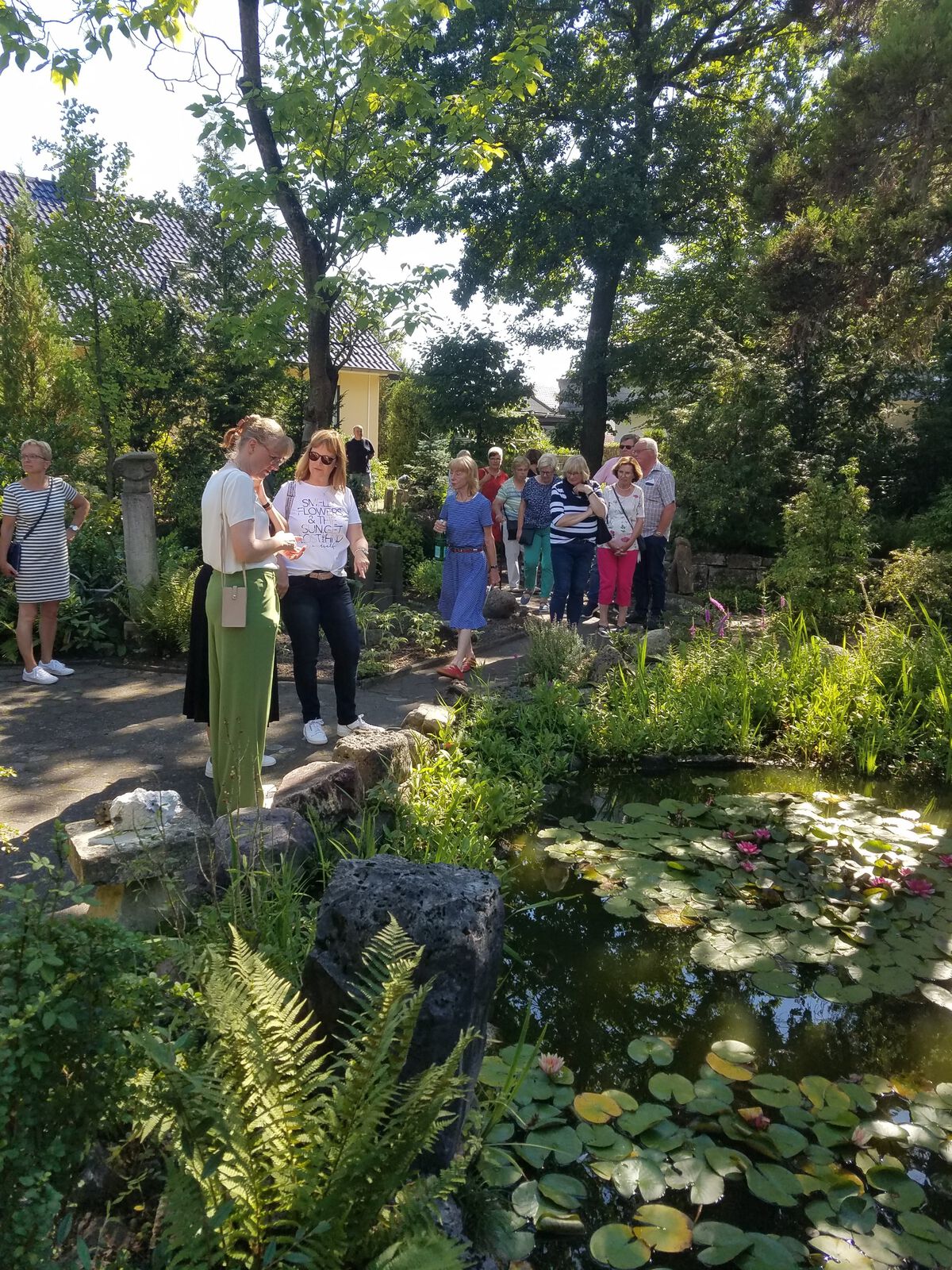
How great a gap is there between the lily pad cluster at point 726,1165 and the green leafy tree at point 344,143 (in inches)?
285

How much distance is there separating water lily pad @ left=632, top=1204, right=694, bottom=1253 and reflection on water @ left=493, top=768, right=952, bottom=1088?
1.84 ft

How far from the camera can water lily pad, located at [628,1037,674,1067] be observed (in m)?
3.22

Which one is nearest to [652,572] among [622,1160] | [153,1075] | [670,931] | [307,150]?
[307,150]

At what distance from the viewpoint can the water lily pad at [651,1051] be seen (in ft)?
10.6

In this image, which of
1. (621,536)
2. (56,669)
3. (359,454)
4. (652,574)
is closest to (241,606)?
(56,669)

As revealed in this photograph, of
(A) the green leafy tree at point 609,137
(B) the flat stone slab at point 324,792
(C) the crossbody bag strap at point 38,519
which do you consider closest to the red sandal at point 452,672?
(B) the flat stone slab at point 324,792

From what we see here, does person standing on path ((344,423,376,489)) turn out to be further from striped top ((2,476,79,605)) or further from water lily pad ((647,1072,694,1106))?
water lily pad ((647,1072,694,1106))

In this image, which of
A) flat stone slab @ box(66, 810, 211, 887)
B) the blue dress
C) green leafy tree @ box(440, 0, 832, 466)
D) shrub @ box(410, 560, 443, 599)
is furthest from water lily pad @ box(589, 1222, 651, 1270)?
green leafy tree @ box(440, 0, 832, 466)

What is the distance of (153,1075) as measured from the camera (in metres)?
2.23

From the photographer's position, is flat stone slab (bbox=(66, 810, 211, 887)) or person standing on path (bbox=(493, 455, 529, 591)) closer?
flat stone slab (bbox=(66, 810, 211, 887))

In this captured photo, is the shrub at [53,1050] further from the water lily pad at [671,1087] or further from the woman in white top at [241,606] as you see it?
the woman in white top at [241,606]

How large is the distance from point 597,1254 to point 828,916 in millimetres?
2250

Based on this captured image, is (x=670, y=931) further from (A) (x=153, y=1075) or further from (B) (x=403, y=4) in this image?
(B) (x=403, y=4)

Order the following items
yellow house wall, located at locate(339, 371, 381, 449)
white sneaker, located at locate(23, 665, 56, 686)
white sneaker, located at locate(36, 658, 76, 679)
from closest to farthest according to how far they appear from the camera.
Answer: white sneaker, located at locate(23, 665, 56, 686) < white sneaker, located at locate(36, 658, 76, 679) < yellow house wall, located at locate(339, 371, 381, 449)
